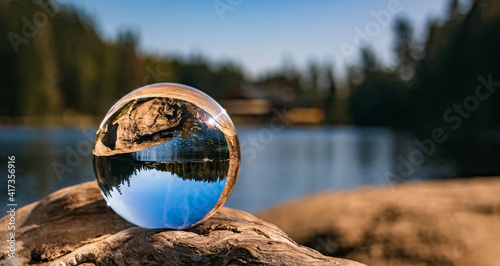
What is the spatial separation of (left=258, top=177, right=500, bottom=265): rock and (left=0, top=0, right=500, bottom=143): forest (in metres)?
28.5

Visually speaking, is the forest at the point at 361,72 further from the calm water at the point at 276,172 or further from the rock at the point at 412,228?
the rock at the point at 412,228

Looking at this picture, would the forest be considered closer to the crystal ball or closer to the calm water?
the calm water

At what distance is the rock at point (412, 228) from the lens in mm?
5297

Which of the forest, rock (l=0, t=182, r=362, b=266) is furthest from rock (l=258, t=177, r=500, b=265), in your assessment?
the forest

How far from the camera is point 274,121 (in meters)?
93.6

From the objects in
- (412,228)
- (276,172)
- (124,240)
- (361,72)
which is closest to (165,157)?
(124,240)

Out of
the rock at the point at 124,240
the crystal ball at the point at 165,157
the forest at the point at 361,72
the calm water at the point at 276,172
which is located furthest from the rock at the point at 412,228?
the forest at the point at 361,72

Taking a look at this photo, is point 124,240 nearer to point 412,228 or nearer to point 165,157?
point 165,157

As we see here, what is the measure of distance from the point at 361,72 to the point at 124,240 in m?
82.4

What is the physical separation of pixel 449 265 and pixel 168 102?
441cm

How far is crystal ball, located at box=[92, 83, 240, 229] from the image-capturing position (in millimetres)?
2707

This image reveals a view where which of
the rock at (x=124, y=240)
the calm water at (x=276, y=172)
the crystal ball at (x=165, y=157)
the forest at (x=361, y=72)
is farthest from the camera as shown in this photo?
the forest at (x=361, y=72)

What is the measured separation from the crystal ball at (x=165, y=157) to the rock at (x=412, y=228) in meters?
3.45

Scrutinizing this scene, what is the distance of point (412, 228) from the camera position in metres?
5.72
